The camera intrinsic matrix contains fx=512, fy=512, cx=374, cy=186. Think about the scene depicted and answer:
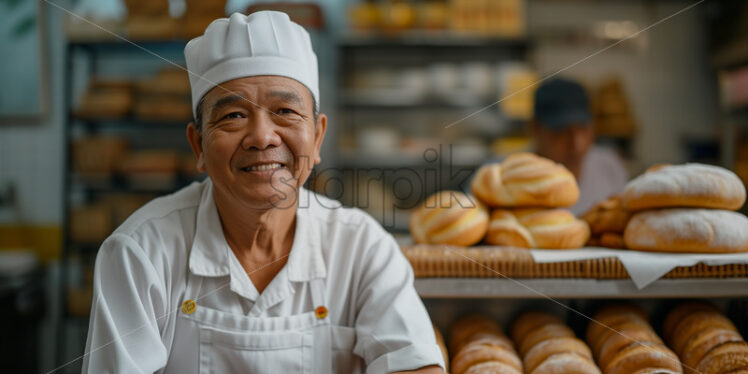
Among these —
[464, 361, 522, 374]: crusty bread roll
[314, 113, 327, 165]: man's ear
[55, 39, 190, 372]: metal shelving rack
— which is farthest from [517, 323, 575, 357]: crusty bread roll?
[55, 39, 190, 372]: metal shelving rack

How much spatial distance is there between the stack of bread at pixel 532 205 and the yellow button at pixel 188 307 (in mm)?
643

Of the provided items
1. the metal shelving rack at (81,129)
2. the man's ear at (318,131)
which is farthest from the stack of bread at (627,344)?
the metal shelving rack at (81,129)

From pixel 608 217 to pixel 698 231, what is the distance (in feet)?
0.63

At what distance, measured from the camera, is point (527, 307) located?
1235 millimetres

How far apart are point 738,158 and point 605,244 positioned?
226 cm

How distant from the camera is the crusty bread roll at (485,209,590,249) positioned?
110 centimetres

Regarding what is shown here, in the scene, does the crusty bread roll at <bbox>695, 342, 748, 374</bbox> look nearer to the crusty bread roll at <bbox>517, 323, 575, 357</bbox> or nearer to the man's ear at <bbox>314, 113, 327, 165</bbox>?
the crusty bread roll at <bbox>517, 323, 575, 357</bbox>

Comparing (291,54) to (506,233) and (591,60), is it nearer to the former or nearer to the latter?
(506,233)

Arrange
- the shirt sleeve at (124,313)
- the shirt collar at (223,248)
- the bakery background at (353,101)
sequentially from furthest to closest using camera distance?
the bakery background at (353,101) < the shirt collar at (223,248) < the shirt sleeve at (124,313)

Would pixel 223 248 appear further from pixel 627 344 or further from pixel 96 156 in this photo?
pixel 96 156

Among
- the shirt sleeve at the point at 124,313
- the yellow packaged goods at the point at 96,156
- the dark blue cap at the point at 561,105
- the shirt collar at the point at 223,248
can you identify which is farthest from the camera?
A: the yellow packaged goods at the point at 96,156

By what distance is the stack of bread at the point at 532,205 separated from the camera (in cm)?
111

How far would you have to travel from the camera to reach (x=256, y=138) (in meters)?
0.87

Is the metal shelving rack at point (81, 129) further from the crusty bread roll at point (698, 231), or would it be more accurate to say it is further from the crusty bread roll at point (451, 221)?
the crusty bread roll at point (698, 231)
